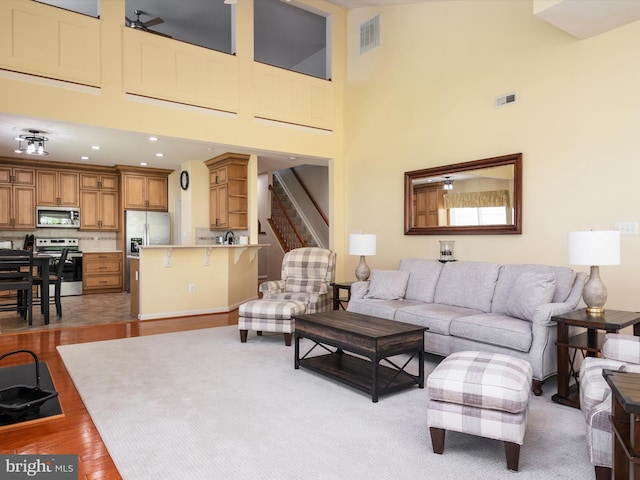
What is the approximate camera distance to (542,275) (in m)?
3.56

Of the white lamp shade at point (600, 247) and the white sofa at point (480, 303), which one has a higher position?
the white lamp shade at point (600, 247)

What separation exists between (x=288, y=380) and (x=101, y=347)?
2329mm

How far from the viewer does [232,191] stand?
24.6 ft

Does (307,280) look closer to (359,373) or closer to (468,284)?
(468,284)

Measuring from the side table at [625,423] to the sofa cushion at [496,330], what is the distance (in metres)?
1.49

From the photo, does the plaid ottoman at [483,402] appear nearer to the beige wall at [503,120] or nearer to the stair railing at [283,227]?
the beige wall at [503,120]

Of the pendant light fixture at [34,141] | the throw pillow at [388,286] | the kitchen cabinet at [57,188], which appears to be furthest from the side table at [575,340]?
the kitchen cabinet at [57,188]

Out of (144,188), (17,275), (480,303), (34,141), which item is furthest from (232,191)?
(480,303)

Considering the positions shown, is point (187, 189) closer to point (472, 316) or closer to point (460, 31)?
point (460, 31)

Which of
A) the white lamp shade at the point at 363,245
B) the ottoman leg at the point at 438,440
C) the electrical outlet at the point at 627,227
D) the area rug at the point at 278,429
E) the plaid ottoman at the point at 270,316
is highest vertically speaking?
the electrical outlet at the point at 627,227

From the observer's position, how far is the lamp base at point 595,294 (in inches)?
126

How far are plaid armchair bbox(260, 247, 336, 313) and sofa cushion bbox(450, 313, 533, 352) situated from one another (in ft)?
6.21

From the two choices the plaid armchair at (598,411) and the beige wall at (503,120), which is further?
the beige wall at (503,120)

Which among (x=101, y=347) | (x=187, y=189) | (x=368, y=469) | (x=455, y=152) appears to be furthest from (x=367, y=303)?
(x=187, y=189)
